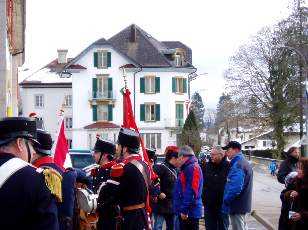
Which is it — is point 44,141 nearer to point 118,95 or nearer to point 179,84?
point 118,95

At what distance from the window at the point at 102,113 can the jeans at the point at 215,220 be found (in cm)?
5262

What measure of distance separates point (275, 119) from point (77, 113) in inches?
726

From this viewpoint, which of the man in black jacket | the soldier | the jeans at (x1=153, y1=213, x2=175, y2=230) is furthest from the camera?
the jeans at (x1=153, y1=213, x2=175, y2=230)

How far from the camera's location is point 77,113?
64625mm

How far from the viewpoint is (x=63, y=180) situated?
24.8ft

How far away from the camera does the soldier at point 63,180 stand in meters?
7.23

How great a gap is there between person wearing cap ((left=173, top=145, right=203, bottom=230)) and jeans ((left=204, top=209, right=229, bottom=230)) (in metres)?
1.36

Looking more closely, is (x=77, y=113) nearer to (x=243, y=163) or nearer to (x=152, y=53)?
(x=152, y=53)

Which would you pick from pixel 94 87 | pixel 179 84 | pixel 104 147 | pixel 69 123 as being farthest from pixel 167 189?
pixel 69 123

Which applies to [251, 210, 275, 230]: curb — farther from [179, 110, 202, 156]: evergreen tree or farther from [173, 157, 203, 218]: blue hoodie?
[179, 110, 202, 156]: evergreen tree

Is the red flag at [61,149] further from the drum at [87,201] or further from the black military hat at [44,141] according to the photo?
the black military hat at [44,141]

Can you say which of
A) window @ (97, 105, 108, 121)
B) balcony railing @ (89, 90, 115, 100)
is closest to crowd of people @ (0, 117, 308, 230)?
balcony railing @ (89, 90, 115, 100)

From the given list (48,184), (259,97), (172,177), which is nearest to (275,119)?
(259,97)

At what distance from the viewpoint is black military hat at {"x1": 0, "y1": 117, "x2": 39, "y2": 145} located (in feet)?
13.9
